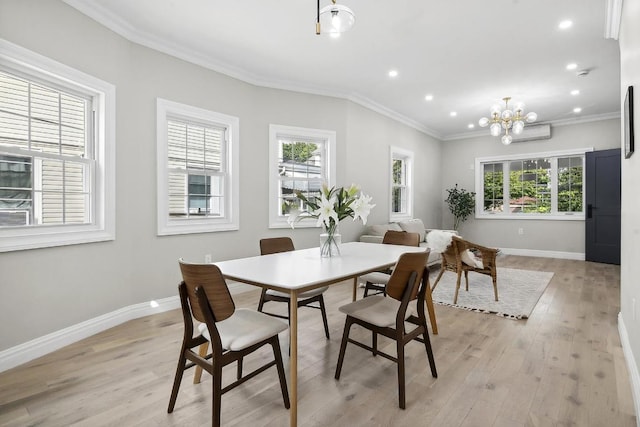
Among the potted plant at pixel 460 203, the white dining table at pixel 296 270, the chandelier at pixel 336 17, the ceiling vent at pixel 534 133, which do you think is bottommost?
the white dining table at pixel 296 270

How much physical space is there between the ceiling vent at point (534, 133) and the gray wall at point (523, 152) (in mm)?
179

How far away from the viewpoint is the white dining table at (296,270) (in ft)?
5.42

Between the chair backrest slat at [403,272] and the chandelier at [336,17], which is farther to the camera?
the chandelier at [336,17]

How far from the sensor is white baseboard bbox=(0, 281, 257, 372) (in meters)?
2.30

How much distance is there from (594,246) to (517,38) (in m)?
4.87

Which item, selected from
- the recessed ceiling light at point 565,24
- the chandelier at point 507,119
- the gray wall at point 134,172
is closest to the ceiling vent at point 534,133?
the chandelier at point 507,119

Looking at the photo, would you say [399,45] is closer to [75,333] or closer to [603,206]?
[75,333]

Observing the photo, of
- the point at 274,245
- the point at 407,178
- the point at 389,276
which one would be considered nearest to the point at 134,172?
the point at 274,245

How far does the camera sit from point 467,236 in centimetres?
793

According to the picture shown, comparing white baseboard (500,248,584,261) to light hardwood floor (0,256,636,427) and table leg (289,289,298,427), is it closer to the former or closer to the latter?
light hardwood floor (0,256,636,427)

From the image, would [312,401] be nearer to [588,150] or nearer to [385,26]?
[385,26]

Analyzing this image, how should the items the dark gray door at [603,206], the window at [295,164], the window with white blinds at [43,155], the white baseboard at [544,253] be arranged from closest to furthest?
1. the window with white blinds at [43,155]
2. the window at [295,164]
3. the dark gray door at [603,206]
4. the white baseboard at [544,253]

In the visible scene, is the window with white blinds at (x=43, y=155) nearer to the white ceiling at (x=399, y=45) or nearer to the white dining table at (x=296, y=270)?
the white ceiling at (x=399, y=45)

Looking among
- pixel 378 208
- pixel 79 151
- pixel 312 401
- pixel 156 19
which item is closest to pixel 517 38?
pixel 378 208
